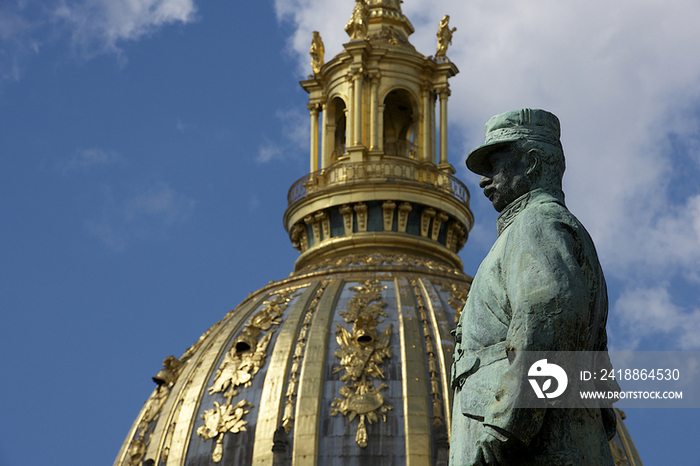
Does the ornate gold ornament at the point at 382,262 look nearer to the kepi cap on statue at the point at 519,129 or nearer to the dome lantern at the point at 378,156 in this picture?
the dome lantern at the point at 378,156

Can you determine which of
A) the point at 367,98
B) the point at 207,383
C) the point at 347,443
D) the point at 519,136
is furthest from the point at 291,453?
the point at 519,136

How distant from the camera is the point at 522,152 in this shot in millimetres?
9055

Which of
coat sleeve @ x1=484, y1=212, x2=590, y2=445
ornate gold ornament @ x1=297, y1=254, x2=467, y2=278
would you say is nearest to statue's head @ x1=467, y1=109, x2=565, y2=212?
coat sleeve @ x1=484, y1=212, x2=590, y2=445

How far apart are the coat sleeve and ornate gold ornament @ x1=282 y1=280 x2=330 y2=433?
150 feet

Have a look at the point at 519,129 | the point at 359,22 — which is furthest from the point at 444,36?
the point at 519,129

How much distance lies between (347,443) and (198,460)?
619cm

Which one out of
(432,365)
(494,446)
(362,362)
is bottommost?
(494,446)

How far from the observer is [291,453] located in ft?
174

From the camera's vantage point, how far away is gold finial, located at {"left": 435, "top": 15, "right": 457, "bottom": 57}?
229 feet

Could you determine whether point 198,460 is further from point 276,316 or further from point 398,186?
point 398,186

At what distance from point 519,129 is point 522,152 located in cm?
15

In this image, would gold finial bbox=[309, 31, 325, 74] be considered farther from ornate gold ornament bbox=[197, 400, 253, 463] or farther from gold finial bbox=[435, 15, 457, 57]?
ornate gold ornament bbox=[197, 400, 253, 463]

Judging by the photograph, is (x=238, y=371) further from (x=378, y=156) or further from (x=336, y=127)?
(x=336, y=127)

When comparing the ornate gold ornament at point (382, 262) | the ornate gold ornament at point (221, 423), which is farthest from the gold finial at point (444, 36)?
the ornate gold ornament at point (221, 423)
